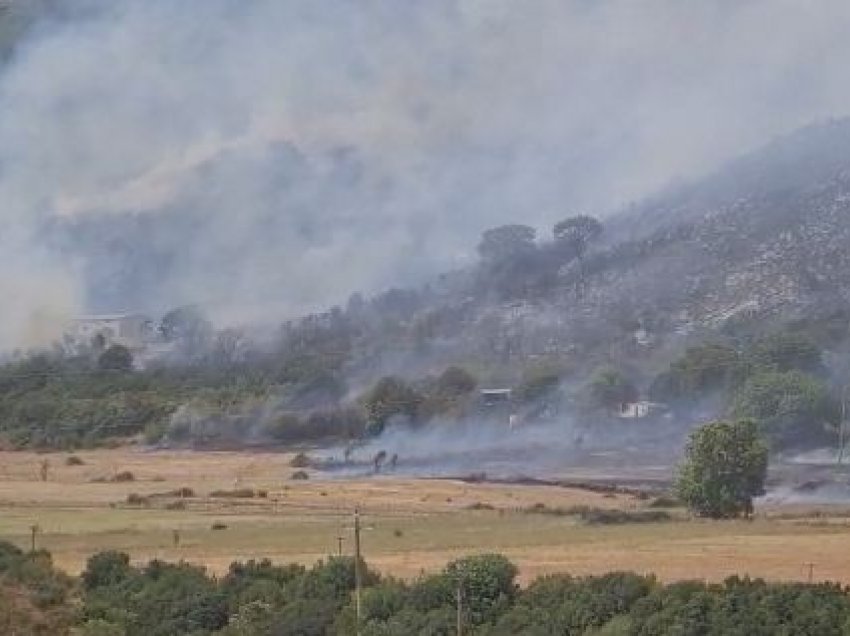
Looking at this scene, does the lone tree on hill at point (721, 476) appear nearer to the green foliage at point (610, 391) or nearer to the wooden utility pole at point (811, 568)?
the wooden utility pole at point (811, 568)

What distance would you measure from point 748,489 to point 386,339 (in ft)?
367

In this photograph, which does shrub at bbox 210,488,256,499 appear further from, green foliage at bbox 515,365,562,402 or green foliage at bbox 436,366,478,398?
green foliage at bbox 436,366,478,398

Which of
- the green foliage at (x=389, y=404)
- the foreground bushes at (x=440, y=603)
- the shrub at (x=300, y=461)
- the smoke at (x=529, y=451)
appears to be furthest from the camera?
the green foliage at (x=389, y=404)

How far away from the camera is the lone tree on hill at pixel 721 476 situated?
83.1 m

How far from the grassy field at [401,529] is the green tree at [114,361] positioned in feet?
260

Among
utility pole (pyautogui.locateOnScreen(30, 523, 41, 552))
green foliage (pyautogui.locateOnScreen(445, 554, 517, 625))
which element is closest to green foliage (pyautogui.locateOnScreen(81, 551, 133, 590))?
utility pole (pyautogui.locateOnScreen(30, 523, 41, 552))

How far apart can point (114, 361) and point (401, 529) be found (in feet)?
415

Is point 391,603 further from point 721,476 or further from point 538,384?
point 538,384

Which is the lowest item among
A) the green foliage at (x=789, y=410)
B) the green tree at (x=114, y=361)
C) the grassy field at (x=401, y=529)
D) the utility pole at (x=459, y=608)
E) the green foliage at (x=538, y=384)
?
the utility pole at (x=459, y=608)

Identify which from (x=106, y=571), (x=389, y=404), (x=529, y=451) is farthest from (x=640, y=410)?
(x=106, y=571)

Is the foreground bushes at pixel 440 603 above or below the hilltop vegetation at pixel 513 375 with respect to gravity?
below

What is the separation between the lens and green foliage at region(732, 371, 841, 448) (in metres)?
122

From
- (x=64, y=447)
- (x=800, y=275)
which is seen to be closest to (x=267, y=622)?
(x=64, y=447)

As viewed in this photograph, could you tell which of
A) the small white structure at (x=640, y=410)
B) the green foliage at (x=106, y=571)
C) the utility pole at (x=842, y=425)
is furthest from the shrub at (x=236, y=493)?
the small white structure at (x=640, y=410)
